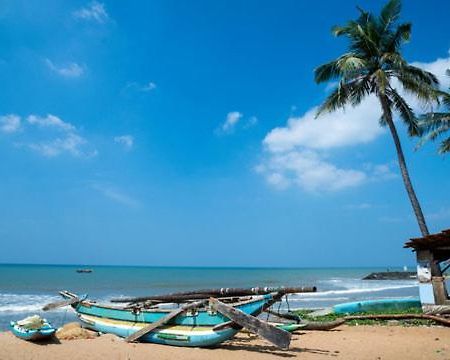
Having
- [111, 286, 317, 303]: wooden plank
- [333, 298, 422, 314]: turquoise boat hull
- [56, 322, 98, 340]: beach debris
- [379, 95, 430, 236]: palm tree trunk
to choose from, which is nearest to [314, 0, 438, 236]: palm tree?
[379, 95, 430, 236]: palm tree trunk

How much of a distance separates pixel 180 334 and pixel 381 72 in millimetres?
14027

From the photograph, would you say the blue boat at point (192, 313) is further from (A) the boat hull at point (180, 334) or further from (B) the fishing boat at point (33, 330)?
(B) the fishing boat at point (33, 330)

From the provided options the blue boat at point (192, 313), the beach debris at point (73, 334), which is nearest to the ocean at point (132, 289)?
the beach debris at point (73, 334)

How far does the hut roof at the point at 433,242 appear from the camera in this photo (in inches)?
510

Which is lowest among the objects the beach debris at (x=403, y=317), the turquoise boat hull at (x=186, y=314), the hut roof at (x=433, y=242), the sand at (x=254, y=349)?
the sand at (x=254, y=349)

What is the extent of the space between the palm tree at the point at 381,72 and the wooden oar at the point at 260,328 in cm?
1093

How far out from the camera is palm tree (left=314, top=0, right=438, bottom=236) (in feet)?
58.0

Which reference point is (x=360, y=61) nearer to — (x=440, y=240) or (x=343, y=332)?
(x=440, y=240)

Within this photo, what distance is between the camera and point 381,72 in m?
17.4

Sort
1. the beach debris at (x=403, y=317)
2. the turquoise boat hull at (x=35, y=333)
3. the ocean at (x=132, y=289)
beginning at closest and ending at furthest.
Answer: the turquoise boat hull at (x=35, y=333)
the beach debris at (x=403, y=317)
the ocean at (x=132, y=289)

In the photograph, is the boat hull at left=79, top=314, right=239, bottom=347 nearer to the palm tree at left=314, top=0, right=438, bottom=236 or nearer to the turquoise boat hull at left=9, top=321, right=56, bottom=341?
the turquoise boat hull at left=9, top=321, right=56, bottom=341

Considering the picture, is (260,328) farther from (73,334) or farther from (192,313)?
(73,334)

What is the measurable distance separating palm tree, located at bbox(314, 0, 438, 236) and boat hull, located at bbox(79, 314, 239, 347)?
454 inches

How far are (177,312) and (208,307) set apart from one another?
898 millimetres
